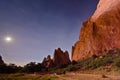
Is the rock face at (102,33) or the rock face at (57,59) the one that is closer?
the rock face at (102,33)

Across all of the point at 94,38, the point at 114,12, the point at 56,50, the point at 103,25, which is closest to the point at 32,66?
the point at 56,50

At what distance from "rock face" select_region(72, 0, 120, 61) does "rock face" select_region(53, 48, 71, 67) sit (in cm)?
1392

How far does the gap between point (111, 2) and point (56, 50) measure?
1300 inches

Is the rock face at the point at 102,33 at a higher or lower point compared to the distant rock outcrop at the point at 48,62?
higher

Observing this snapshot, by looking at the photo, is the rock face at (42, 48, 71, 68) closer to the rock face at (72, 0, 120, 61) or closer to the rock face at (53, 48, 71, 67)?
the rock face at (53, 48, 71, 67)

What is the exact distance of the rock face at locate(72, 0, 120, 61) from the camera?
59.5 meters

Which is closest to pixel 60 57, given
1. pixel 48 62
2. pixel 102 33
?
pixel 48 62

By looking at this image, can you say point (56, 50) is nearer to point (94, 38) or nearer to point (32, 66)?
point (32, 66)

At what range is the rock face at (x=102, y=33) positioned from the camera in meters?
59.5

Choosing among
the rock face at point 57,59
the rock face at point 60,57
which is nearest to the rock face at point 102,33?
the rock face at point 60,57

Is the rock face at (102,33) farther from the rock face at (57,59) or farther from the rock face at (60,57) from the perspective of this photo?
the rock face at (57,59)

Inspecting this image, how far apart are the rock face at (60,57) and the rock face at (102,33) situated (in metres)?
13.9

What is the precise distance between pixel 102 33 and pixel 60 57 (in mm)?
26626

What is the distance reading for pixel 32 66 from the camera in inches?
2653
